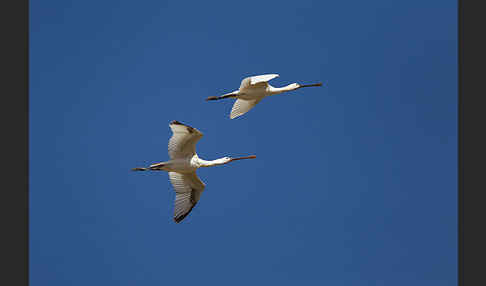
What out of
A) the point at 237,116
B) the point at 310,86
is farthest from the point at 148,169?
the point at 310,86

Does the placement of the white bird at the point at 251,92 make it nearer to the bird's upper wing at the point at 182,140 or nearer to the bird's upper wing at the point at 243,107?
the bird's upper wing at the point at 243,107

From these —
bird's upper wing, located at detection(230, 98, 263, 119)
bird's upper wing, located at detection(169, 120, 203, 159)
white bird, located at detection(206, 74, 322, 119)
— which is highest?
white bird, located at detection(206, 74, 322, 119)

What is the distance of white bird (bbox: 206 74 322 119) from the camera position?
13773 mm

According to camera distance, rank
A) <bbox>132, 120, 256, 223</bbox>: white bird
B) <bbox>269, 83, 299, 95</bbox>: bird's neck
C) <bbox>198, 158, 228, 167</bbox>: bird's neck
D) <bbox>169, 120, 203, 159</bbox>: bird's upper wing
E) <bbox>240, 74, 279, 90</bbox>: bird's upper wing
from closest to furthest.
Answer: <bbox>169, 120, 203, 159</bbox>: bird's upper wing
<bbox>132, 120, 256, 223</bbox>: white bird
<bbox>198, 158, 228, 167</bbox>: bird's neck
<bbox>240, 74, 279, 90</bbox>: bird's upper wing
<bbox>269, 83, 299, 95</bbox>: bird's neck

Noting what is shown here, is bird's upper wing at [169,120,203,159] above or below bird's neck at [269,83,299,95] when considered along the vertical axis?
below

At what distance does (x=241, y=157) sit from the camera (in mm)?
13695

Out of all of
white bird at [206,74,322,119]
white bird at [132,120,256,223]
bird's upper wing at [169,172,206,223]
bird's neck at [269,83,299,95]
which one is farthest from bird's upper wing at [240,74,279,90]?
bird's upper wing at [169,172,206,223]

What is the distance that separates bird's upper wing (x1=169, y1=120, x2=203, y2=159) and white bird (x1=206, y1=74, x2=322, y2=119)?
5.73 ft

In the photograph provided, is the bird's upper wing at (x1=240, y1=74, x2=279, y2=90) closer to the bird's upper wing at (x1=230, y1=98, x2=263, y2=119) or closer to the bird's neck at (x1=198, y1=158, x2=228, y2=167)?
the bird's upper wing at (x1=230, y1=98, x2=263, y2=119)

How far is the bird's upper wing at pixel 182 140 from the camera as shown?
12.5 metres

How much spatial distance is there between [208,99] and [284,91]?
5.26 ft

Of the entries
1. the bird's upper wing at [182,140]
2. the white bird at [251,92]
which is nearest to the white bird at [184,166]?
the bird's upper wing at [182,140]

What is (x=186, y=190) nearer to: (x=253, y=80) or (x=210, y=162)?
(x=210, y=162)

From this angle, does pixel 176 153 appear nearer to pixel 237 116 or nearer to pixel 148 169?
pixel 148 169
